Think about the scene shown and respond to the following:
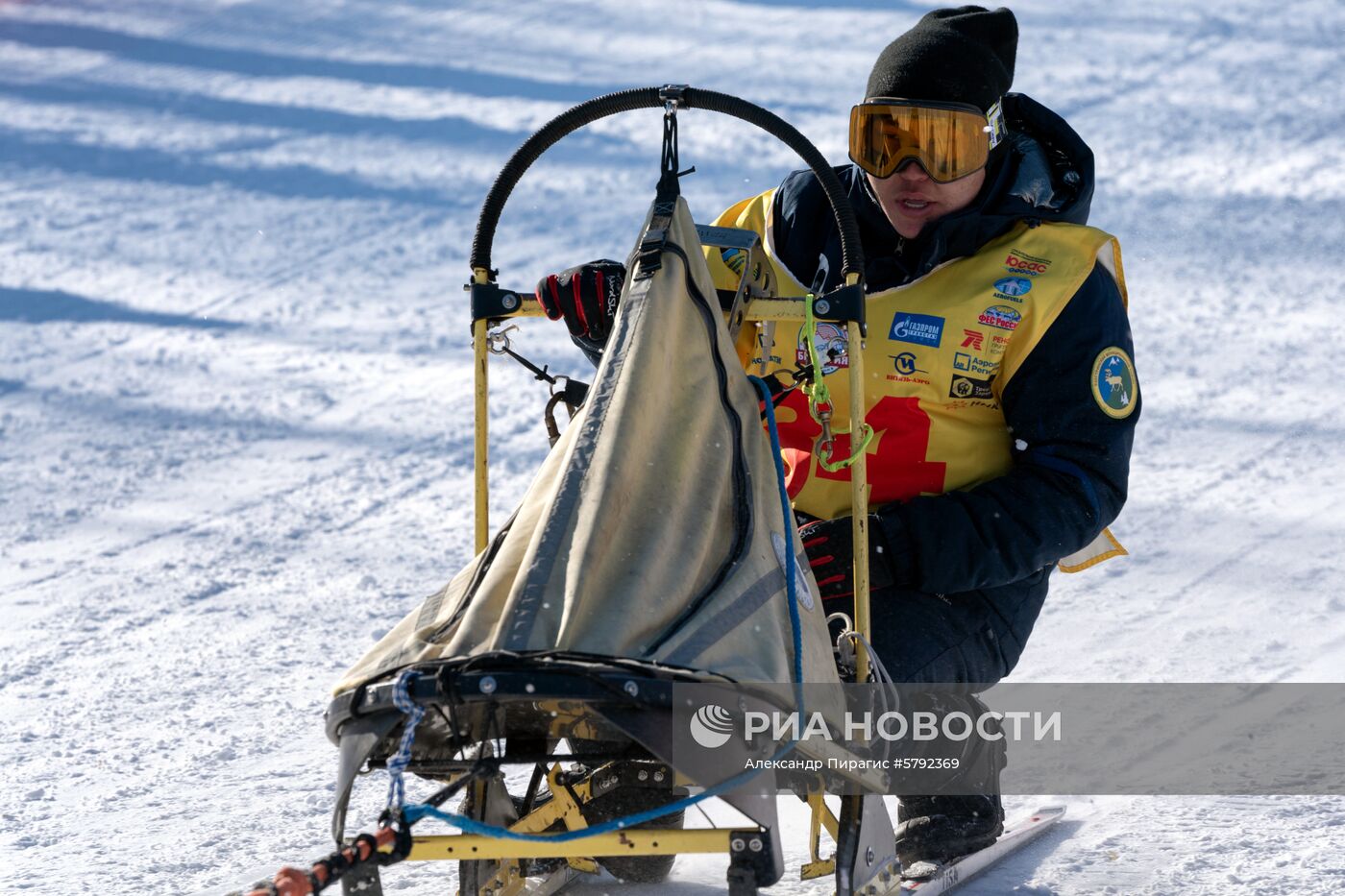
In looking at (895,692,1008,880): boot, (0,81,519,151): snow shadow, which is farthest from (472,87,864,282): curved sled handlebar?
(0,81,519,151): snow shadow

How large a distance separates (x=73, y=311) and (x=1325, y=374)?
5.37m

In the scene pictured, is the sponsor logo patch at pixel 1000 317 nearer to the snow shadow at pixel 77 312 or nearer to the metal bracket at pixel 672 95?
the metal bracket at pixel 672 95

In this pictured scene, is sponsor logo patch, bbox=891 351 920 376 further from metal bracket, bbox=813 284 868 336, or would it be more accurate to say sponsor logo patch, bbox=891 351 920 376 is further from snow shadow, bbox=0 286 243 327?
snow shadow, bbox=0 286 243 327

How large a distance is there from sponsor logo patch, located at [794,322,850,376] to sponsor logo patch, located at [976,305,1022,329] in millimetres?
271

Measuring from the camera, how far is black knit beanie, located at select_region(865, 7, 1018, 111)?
3.02 m

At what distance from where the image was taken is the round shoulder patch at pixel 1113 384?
9.69 feet

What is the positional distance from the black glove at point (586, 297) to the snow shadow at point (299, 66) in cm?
776

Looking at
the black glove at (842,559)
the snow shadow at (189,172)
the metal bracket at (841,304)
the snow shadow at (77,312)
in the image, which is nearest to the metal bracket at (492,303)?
the metal bracket at (841,304)

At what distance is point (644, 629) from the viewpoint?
2107 mm

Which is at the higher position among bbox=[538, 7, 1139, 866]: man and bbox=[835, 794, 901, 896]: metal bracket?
bbox=[538, 7, 1139, 866]: man

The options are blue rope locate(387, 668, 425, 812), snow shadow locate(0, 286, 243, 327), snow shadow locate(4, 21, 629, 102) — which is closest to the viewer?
blue rope locate(387, 668, 425, 812)

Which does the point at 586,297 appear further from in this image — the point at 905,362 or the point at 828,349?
the point at 905,362

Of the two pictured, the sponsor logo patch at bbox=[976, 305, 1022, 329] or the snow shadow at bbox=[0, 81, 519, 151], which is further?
the snow shadow at bbox=[0, 81, 519, 151]

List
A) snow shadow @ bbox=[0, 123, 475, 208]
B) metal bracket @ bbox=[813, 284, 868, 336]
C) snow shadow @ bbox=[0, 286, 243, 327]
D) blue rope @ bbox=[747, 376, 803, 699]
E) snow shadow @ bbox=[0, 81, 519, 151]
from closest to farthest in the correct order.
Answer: blue rope @ bbox=[747, 376, 803, 699] → metal bracket @ bbox=[813, 284, 868, 336] → snow shadow @ bbox=[0, 286, 243, 327] → snow shadow @ bbox=[0, 123, 475, 208] → snow shadow @ bbox=[0, 81, 519, 151]
